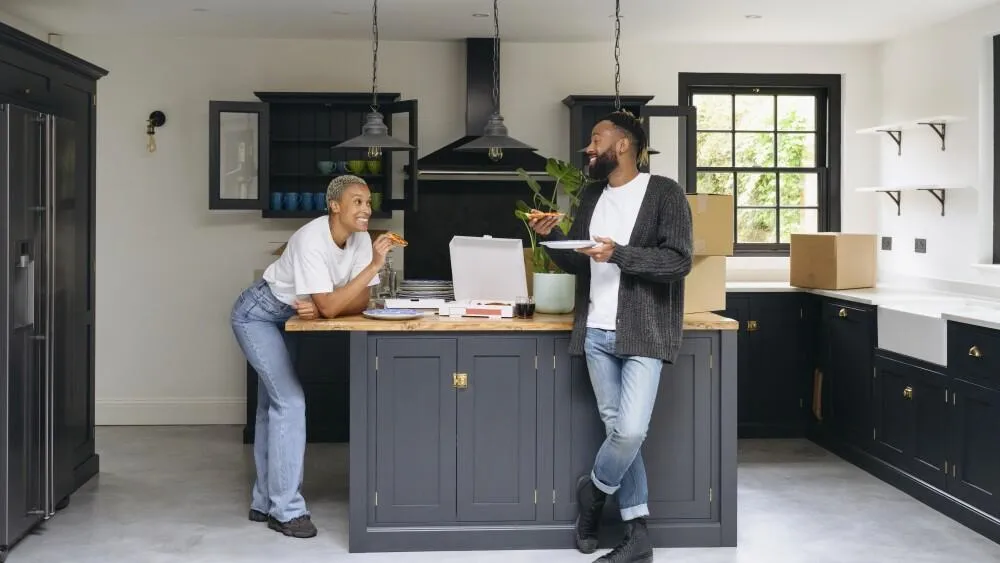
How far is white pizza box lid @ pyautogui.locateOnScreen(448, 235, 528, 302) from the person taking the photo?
4.13 m

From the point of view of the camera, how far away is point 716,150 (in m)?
6.91

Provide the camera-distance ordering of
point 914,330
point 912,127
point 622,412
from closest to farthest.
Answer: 1. point 622,412
2. point 914,330
3. point 912,127

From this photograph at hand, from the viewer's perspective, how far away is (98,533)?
4.18m

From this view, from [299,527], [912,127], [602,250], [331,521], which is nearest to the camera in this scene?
[602,250]

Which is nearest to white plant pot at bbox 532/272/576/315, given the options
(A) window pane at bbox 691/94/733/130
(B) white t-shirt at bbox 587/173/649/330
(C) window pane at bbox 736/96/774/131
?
(B) white t-shirt at bbox 587/173/649/330

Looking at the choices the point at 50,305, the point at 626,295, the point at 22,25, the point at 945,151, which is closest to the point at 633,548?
the point at 626,295

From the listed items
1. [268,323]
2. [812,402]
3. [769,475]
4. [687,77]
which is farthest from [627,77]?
[268,323]

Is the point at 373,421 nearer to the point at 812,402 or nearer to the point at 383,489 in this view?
the point at 383,489

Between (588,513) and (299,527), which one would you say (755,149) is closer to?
(588,513)

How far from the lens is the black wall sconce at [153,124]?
645cm

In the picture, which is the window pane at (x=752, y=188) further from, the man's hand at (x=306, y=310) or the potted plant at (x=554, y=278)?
the man's hand at (x=306, y=310)

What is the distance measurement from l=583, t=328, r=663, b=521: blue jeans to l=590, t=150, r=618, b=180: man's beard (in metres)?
0.57

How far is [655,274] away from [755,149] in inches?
148

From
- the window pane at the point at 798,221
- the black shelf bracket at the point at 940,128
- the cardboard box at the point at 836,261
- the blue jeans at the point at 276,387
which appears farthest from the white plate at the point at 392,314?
the window pane at the point at 798,221
